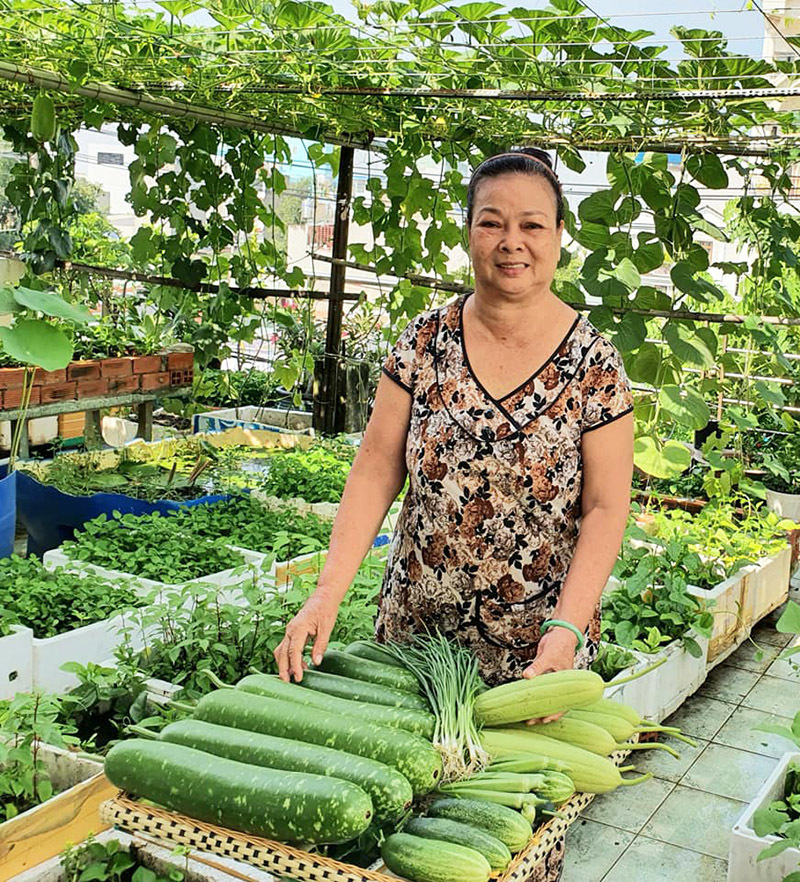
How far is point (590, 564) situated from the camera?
6.33 ft

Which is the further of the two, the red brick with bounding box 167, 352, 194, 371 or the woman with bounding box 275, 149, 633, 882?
the red brick with bounding box 167, 352, 194, 371

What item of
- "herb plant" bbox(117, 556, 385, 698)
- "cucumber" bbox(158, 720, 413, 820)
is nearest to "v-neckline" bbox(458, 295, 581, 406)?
"cucumber" bbox(158, 720, 413, 820)

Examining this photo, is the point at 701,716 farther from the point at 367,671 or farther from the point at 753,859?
the point at 367,671

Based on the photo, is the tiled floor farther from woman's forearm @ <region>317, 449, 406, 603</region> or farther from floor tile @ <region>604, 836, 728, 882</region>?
woman's forearm @ <region>317, 449, 406, 603</region>

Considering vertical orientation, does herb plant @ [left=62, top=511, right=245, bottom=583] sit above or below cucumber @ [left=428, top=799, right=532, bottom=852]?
below

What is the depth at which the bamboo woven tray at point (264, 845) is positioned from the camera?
146 cm

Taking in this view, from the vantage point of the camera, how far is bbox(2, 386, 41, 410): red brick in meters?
5.39

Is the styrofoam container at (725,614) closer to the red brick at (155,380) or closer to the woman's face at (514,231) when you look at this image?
the woman's face at (514,231)

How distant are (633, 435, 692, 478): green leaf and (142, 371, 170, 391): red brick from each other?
3.13m

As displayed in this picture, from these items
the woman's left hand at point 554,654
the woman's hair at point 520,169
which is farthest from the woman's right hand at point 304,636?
the woman's hair at point 520,169

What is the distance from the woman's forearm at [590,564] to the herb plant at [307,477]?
3077mm

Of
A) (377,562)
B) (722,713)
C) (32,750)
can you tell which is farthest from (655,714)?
(32,750)

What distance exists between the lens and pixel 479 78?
391cm

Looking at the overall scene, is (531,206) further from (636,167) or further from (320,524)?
(320,524)
